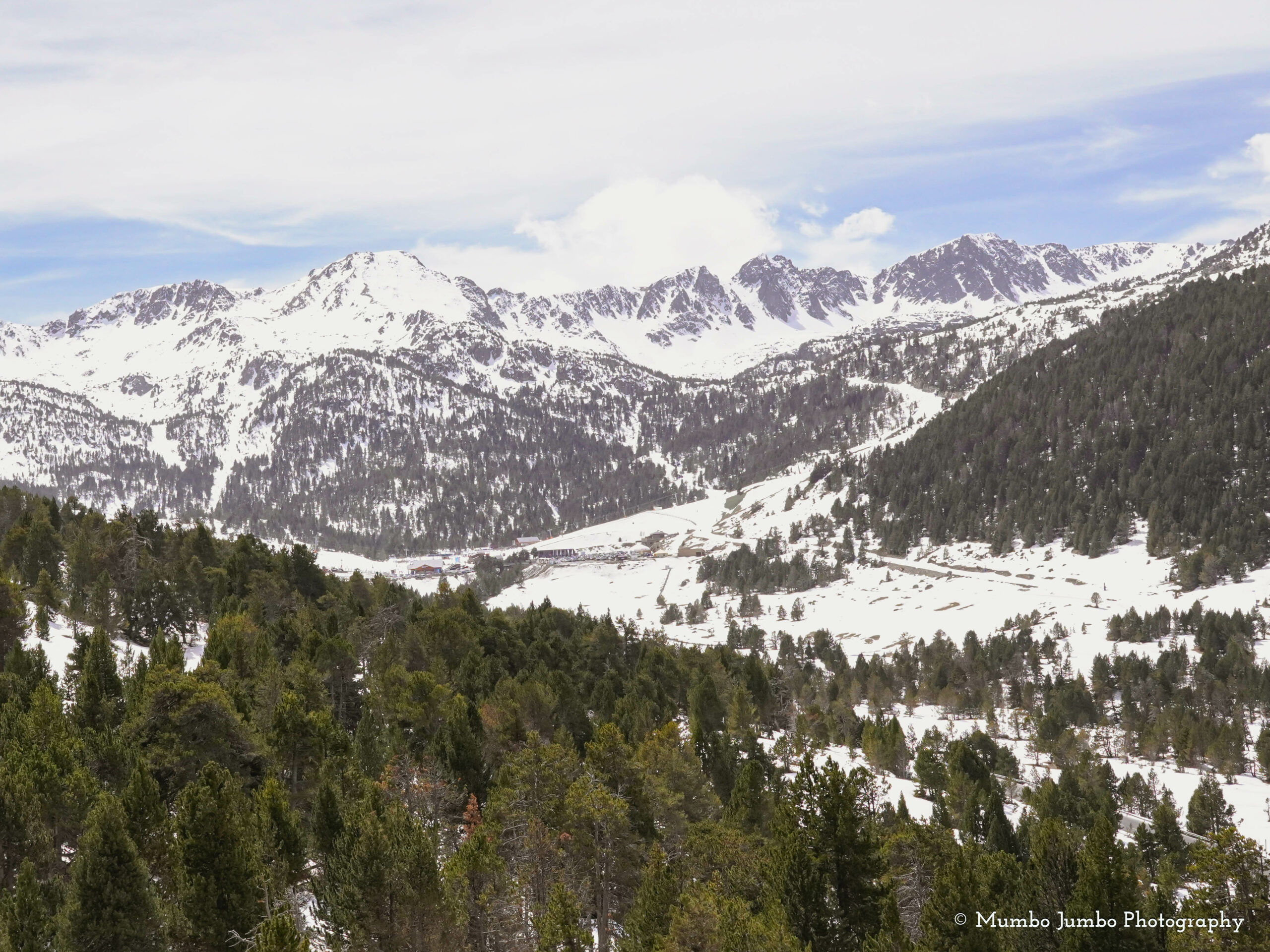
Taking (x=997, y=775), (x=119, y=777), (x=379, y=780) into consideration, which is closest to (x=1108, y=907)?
(x=379, y=780)

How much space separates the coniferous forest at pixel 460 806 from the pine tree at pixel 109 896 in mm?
84

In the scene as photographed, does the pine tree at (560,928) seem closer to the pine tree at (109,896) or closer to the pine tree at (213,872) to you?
the pine tree at (213,872)

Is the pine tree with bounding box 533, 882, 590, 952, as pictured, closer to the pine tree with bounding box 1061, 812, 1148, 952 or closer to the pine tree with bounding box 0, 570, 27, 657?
the pine tree with bounding box 1061, 812, 1148, 952

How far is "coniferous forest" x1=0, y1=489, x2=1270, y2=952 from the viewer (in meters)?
30.5

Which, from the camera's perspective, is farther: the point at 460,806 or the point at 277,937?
the point at 460,806

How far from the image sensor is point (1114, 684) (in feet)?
498

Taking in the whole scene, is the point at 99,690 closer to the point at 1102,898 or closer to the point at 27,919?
the point at 27,919

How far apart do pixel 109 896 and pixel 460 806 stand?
25.9 meters

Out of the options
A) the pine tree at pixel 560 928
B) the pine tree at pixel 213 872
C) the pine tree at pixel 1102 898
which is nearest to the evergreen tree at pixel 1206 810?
the pine tree at pixel 1102 898

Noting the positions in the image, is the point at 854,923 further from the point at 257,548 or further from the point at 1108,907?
the point at 257,548

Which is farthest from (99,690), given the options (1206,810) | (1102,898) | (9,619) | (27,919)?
(1206,810)

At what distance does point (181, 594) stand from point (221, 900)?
233ft

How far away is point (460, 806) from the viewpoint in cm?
5416

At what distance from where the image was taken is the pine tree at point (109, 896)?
2959cm
